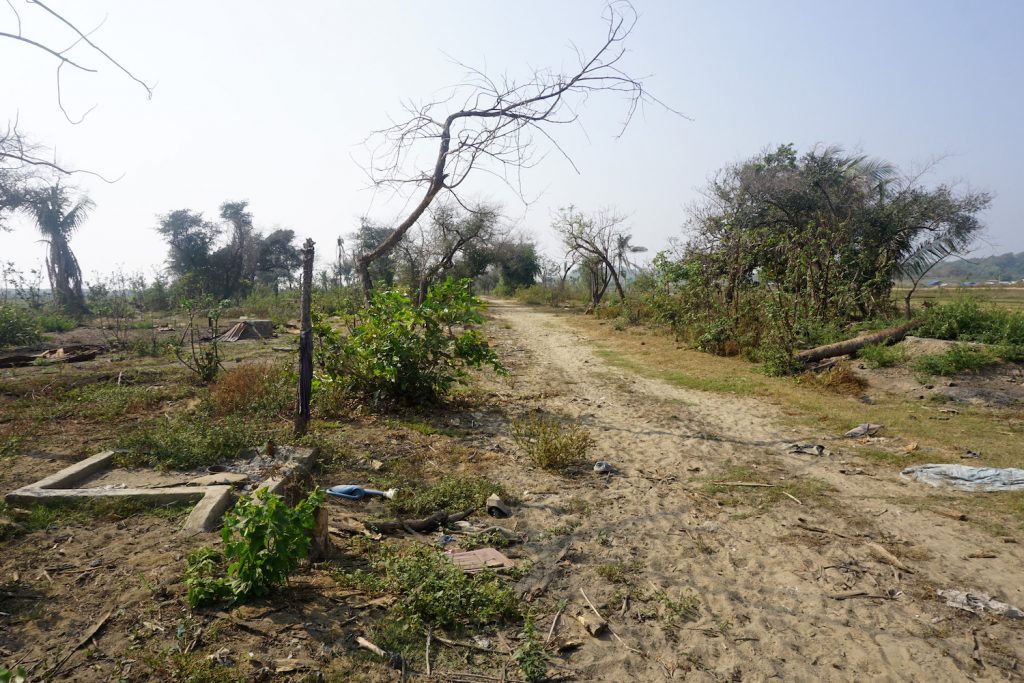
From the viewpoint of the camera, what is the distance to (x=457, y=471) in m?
5.18

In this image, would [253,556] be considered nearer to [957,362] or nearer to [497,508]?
[497,508]

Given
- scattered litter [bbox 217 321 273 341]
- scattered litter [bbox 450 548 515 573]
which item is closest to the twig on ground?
scattered litter [bbox 450 548 515 573]

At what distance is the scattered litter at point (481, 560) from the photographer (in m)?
→ 3.43

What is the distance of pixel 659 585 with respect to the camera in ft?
11.0

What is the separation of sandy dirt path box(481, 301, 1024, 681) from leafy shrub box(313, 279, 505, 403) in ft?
7.16

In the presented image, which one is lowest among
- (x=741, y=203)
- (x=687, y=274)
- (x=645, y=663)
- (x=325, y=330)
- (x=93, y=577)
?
(x=645, y=663)

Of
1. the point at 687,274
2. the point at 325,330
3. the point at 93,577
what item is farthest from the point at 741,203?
the point at 93,577

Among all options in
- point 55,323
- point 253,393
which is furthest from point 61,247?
point 253,393

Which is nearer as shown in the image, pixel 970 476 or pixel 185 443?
pixel 970 476

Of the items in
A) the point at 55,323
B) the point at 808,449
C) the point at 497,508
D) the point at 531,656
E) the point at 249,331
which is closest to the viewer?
the point at 531,656

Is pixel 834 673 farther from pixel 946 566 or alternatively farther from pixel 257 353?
pixel 257 353

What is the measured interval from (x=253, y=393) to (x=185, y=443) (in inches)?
69.4

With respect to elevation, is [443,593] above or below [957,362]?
below

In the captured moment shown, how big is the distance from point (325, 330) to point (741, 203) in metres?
12.1
